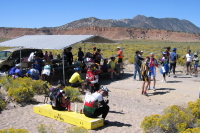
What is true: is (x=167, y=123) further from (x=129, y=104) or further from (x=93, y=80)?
(x=129, y=104)

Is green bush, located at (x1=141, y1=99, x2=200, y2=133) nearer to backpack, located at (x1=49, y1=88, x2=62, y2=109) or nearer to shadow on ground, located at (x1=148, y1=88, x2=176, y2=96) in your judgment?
backpack, located at (x1=49, y1=88, x2=62, y2=109)

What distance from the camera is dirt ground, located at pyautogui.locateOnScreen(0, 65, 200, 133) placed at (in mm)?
6691

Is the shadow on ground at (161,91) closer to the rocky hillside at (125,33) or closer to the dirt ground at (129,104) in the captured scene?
the dirt ground at (129,104)

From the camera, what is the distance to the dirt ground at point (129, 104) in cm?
669

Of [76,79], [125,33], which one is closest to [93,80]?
[76,79]

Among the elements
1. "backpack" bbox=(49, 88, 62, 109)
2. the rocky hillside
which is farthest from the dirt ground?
the rocky hillside

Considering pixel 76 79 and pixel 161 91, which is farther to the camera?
pixel 161 91

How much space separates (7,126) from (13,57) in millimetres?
9408

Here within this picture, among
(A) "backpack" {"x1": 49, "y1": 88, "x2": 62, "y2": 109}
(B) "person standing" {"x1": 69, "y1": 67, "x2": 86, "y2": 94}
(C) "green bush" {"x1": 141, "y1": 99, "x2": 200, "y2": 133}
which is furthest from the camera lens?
(B) "person standing" {"x1": 69, "y1": 67, "x2": 86, "y2": 94}

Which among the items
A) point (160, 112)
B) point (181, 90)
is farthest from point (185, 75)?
point (160, 112)

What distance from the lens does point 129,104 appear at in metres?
9.29

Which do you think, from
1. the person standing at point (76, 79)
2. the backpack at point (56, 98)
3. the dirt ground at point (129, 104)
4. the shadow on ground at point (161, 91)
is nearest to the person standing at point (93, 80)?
the dirt ground at point (129, 104)

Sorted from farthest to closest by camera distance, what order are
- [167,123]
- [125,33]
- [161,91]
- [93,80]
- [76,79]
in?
[125,33] → [161,91] → [76,79] → [93,80] → [167,123]

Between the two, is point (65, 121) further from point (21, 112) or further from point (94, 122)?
point (21, 112)
